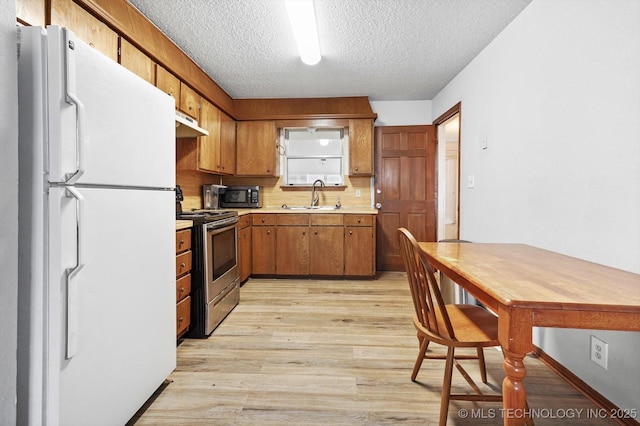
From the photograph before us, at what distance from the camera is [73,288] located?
1.10 metres

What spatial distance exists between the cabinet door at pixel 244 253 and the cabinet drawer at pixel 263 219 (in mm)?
131

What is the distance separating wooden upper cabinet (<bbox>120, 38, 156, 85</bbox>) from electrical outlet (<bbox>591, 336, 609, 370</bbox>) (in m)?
3.18

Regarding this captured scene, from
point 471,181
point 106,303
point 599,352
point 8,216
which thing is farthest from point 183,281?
point 471,181

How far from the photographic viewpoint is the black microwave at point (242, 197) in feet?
14.5

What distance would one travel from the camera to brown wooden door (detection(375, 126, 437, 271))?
14.1 ft

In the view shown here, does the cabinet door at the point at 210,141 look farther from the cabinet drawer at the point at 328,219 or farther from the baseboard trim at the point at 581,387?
the baseboard trim at the point at 581,387

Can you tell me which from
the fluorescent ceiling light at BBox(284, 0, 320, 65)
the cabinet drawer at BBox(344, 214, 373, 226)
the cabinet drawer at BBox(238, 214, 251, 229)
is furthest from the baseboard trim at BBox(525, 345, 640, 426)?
the cabinet drawer at BBox(238, 214, 251, 229)

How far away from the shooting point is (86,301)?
1.17 meters

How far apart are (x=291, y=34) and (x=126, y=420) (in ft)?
9.10

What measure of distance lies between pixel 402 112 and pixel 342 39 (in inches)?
80.8

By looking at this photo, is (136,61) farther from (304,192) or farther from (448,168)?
(448,168)

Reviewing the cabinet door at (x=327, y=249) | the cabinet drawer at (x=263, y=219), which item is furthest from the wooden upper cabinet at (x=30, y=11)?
the cabinet door at (x=327, y=249)

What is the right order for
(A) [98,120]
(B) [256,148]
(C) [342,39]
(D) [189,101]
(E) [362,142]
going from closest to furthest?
(A) [98,120] → (C) [342,39] → (D) [189,101] → (E) [362,142] → (B) [256,148]

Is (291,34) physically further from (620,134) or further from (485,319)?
(485,319)
